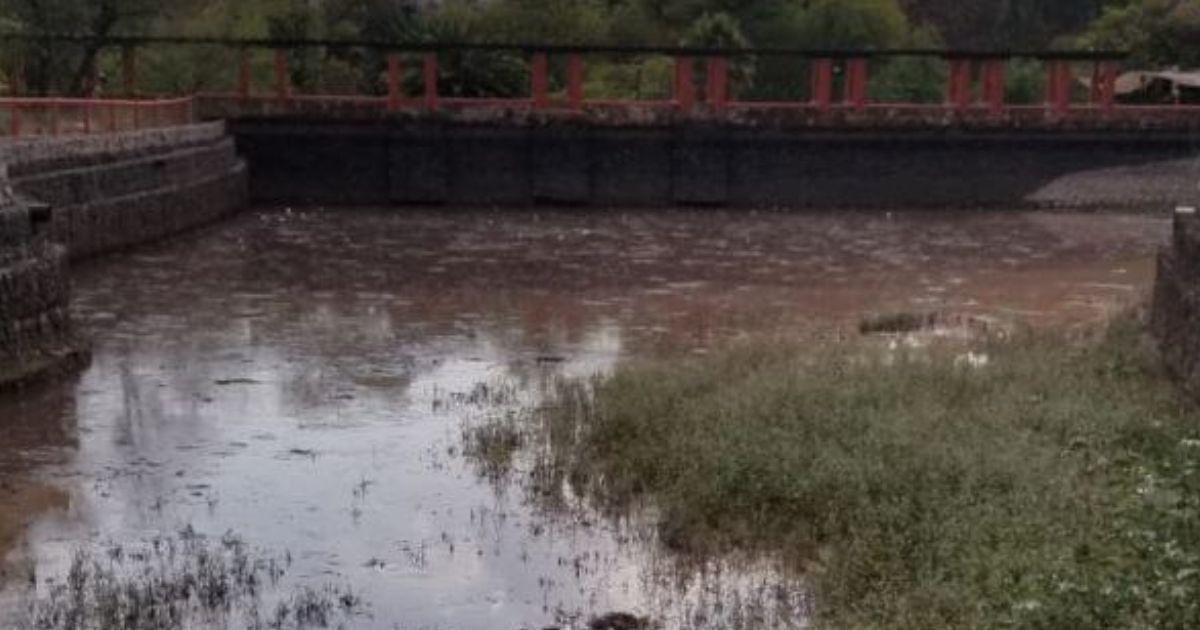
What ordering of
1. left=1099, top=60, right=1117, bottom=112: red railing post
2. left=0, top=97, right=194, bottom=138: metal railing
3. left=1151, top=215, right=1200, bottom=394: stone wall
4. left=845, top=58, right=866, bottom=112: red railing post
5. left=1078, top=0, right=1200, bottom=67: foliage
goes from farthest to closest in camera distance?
left=1078, top=0, right=1200, bottom=67: foliage → left=1099, top=60, right=1117, bottom=112: red railing post → left=845, top=58, right=866, bottom=112: red railing post → left=0, top=97, right=194, bottom=138: metal railing → left=1151, top=215, right=1200, bottom=394: stone wall

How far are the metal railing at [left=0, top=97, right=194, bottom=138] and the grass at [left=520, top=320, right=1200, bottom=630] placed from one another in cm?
1603

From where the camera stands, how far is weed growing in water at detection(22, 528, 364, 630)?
10.6 meters

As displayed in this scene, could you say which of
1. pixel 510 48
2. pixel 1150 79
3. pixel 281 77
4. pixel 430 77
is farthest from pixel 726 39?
pixel 281 77

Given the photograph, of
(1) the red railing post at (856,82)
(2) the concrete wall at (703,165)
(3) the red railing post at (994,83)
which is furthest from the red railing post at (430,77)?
(3) the red railing post at (994,83)

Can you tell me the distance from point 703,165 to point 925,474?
30945 millimetres

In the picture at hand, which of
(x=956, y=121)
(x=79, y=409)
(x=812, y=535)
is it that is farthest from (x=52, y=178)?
(x=956, y=121)

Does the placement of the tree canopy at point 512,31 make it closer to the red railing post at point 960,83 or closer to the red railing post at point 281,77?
the red railing post at point 281,77

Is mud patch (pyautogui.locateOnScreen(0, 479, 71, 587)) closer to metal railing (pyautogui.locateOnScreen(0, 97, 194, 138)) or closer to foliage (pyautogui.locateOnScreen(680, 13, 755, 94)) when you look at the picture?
metal railing (pyautogui.locateOnScreen(0, 97, 194, 138))

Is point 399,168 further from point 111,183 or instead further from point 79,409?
point 79,409

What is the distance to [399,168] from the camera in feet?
139

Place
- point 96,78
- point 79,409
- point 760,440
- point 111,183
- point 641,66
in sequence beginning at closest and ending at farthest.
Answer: point 760,440, point 79,409, point 111,183, point 96,78, point 641,66

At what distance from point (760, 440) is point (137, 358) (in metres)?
9.96

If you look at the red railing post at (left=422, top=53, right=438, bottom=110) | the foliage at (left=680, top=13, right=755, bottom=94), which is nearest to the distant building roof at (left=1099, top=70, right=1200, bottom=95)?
the foliage at (left=680, top=13, right=755, bottom=94)

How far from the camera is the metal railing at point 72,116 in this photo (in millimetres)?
29859
